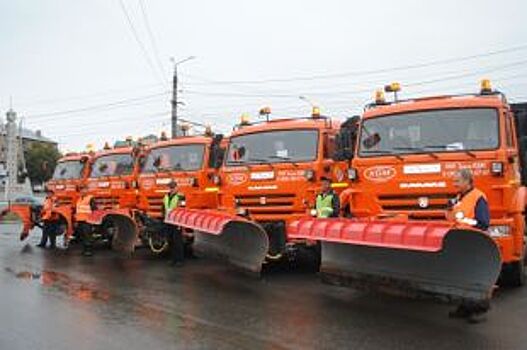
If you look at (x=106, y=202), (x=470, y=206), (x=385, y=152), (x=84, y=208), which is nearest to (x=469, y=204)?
(x=470, y=206)

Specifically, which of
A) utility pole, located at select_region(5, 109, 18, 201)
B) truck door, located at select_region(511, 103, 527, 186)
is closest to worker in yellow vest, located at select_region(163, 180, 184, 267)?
truck door, located at select_region(511, 103, 527, 186)

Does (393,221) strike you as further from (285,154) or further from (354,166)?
(285,154)

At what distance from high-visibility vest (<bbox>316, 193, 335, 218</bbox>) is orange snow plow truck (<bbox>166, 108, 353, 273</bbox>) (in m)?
0.35

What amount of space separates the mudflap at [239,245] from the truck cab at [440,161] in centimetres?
138

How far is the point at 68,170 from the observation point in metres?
17.0

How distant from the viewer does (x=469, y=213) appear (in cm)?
712

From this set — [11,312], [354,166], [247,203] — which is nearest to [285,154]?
[247,203]

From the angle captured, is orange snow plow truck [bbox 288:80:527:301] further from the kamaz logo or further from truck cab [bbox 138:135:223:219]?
truck cab [bbox 138:135:223:219]

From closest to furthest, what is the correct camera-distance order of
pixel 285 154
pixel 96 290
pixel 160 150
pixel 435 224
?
1. pixel 435 224
2. pixel 96 290
3. pixel 285 154
4. pixel 160 150

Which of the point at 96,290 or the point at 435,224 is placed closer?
the point at 435,224

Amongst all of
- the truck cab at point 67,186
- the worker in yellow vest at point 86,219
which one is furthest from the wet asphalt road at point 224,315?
the truck cab at point 67,186

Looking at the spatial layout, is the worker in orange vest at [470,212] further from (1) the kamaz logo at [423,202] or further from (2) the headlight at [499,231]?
(1) the kamaz logo at [423,202]

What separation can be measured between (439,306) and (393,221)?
1.50 meters

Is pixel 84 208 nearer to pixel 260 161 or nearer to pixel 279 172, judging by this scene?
pixel 260 161
